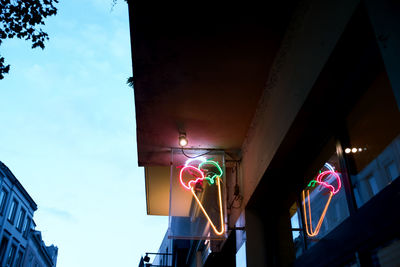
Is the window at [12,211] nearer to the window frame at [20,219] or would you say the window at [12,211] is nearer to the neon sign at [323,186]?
the window frame at [20,219]

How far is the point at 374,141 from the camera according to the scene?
8.32 ft

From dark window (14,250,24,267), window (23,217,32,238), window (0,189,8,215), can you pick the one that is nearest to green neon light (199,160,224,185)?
window (0,189,8,215)

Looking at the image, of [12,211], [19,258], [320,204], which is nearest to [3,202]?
[12,211]

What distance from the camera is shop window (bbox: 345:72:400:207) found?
7.53 feet

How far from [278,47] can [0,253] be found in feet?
86.3

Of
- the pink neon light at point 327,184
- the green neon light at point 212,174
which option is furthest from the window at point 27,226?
the pink neon light at point 327,184

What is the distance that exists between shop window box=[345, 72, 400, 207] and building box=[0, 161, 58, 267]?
24276 mm

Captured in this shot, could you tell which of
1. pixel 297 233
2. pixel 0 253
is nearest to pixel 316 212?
pixel 297 233

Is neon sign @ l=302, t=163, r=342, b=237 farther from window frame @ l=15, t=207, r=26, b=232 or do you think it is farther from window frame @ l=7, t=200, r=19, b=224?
window frame @ l=15, t=207, r=26, b=232

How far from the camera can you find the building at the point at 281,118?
7.88ft

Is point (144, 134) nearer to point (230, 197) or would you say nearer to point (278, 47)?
point (230, 197)

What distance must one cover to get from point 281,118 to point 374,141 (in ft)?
3.97

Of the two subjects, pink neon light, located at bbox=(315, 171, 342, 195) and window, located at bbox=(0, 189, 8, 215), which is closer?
pink neon light, located at bbox=(315, 171, 342, 195)

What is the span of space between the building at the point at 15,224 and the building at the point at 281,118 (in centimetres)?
2161
